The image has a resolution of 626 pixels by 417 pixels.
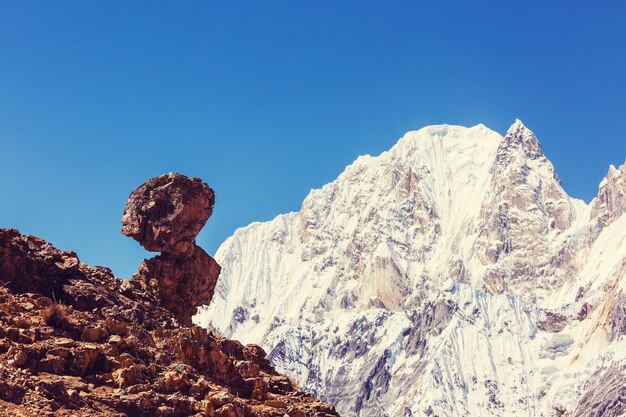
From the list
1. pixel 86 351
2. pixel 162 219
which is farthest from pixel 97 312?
pixel 162 219

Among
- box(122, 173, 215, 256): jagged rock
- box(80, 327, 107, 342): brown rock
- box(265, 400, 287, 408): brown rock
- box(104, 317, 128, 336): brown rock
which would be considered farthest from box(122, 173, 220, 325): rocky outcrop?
box(80, 327, 107, 342): brown rock

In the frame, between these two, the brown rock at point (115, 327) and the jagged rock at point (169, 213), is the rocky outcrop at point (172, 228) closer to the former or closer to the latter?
the jagged rock at point (169, 213)

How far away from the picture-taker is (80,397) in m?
30.5

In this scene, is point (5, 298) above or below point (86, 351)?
above

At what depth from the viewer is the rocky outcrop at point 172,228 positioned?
47.6 meters

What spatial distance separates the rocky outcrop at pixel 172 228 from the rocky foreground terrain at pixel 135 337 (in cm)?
5

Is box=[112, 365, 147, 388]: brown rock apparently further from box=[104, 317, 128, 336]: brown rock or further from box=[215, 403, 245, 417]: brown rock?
box=[104, 317, 128, 336]: brown rock

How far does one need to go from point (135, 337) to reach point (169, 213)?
516 inches

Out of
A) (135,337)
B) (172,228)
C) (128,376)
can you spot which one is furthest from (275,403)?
(172,228)

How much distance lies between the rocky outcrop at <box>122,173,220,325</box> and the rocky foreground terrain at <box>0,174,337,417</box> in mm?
47

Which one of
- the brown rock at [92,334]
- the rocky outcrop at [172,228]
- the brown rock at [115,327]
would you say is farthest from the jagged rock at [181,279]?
the brown rock at [92,334]

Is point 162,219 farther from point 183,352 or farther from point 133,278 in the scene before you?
point 183,352

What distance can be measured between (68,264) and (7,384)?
12.5 m

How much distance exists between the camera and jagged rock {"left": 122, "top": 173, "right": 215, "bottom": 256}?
47.8 meters
